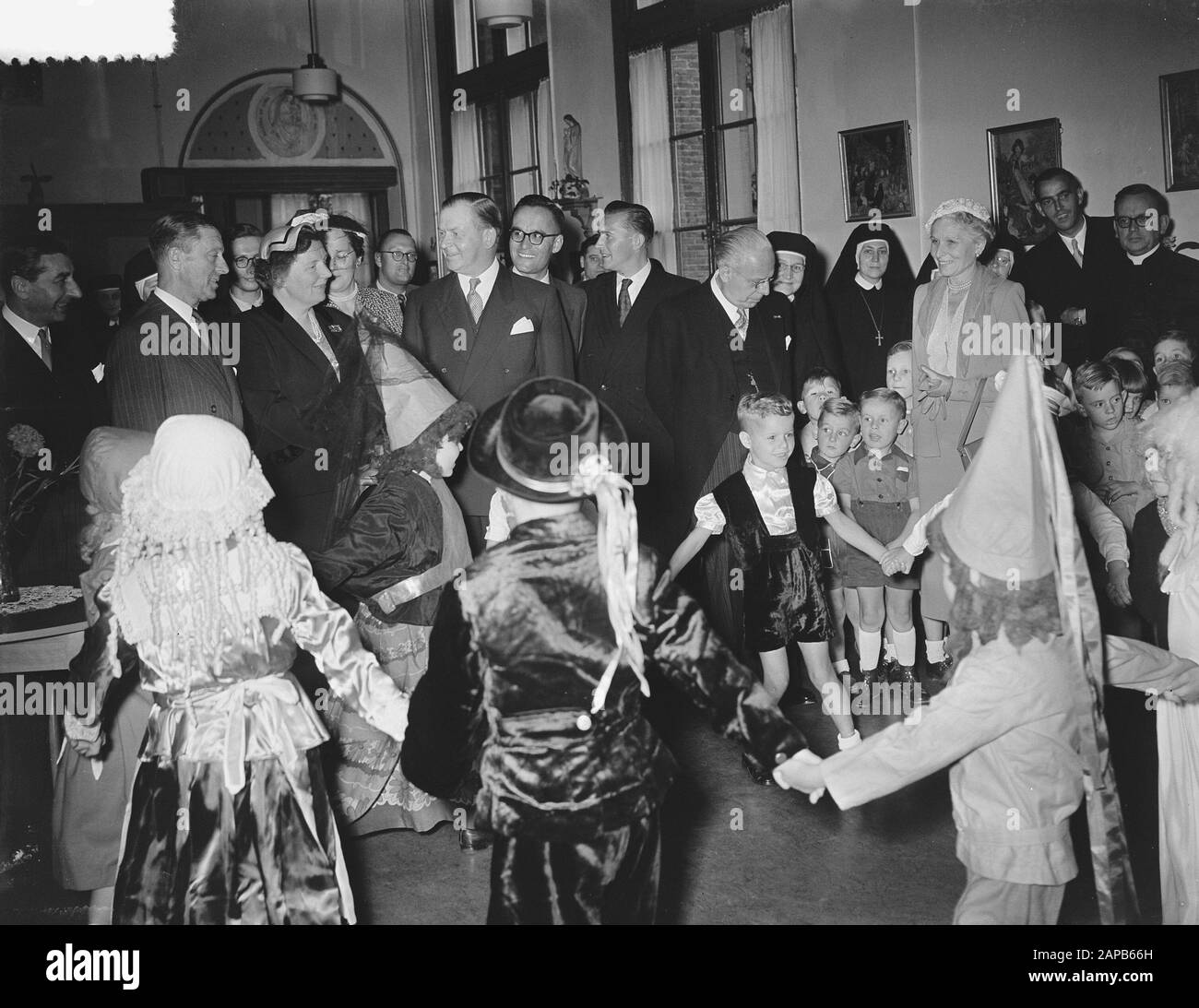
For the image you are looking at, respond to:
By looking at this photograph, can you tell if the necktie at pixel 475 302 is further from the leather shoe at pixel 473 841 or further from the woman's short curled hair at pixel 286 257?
the leather shoe at pixel 473 841

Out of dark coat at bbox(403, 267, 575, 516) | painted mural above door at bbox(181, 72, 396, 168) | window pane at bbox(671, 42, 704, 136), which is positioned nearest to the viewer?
dark coat at bbox(403, 267, 575, 516)

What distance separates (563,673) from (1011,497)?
90 centimetres

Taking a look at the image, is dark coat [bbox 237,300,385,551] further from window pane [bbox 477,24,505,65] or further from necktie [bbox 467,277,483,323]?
window pane [bbox 477,24,505,65]

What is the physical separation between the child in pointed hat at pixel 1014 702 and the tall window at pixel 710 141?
521cm

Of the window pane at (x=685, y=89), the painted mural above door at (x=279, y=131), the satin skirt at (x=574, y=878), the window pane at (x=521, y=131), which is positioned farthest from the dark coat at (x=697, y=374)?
the painted mural above door at (x=279, y=131)

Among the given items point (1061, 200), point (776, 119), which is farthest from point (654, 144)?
point (1061, 200)

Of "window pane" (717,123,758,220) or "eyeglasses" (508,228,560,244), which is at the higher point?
"window pane" (717,123,758,220)

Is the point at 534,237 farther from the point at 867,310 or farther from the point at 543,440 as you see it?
the point at 543,440

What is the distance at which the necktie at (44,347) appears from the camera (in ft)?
13.4

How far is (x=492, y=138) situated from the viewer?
32.3 feet

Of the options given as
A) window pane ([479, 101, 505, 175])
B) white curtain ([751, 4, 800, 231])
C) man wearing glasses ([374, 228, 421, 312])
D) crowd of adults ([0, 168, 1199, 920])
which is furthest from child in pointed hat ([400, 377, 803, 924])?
window pane ([479, 101, 505, 175])

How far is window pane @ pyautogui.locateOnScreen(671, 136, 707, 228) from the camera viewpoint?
7.75 m

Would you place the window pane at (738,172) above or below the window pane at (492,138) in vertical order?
below

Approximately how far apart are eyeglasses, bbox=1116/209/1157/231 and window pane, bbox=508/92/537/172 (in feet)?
17.3
